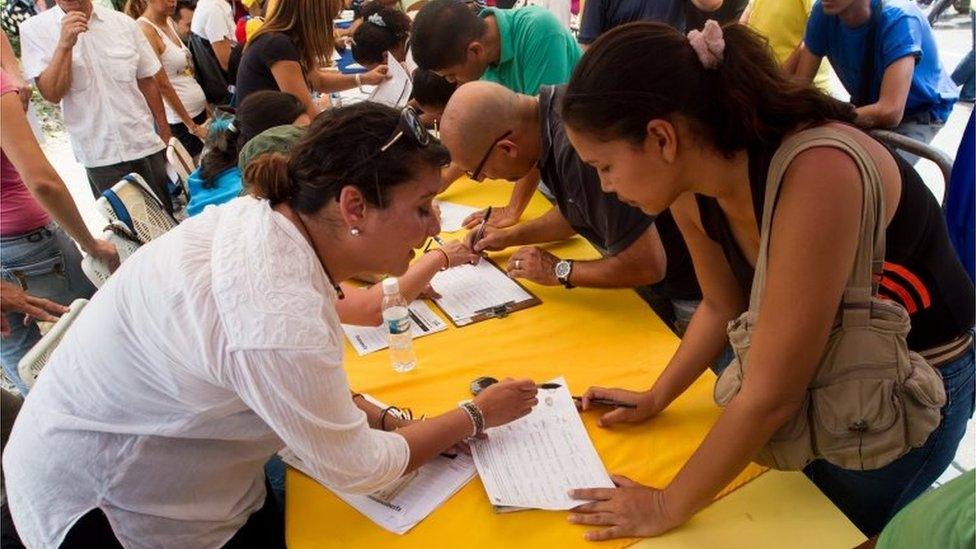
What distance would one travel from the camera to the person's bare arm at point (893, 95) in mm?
2359

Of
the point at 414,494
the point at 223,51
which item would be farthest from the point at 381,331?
the point at 223,51

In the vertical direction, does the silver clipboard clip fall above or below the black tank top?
below

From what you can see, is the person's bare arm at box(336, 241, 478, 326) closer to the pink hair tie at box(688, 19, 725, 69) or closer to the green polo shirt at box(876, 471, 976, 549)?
the pink hair tie at box(688, 19, 725, 69)

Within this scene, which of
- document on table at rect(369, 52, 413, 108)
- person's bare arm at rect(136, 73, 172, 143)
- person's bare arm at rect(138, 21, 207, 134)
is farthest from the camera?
person's bare arm at rect(138, 21, 207, 134)

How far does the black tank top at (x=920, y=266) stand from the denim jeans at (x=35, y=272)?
86.6 inches

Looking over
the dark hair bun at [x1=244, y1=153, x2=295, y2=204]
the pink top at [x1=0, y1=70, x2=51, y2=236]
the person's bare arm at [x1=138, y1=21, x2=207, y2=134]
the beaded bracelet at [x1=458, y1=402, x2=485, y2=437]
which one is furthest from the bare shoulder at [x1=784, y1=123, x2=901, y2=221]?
the person's bare arm at [x1=138, y1=21, x2=207, y2=134]

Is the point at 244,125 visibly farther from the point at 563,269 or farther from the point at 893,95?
the point at 893,95

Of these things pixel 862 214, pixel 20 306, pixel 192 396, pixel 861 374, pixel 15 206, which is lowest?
pixel 20 306

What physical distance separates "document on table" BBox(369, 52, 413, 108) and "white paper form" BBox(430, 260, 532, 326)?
1471 millimetres

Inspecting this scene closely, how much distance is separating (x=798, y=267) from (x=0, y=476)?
1.56 meters

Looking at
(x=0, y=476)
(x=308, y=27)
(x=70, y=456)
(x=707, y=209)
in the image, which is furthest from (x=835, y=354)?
(x=308, y=27)

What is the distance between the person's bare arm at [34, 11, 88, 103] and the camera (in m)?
2.80

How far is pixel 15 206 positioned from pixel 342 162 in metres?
1.74

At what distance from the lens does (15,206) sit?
2170 mm
